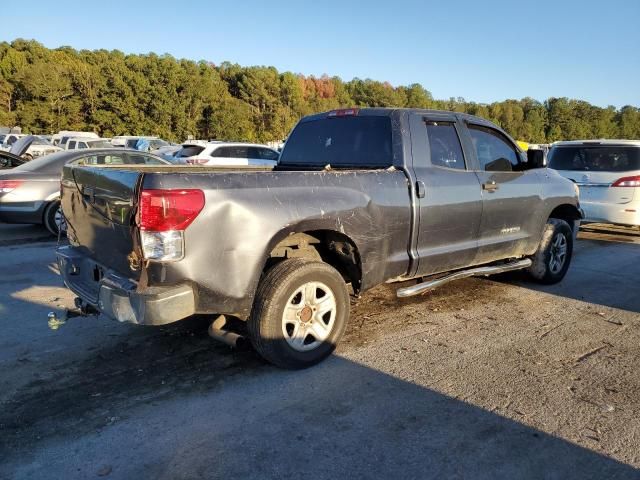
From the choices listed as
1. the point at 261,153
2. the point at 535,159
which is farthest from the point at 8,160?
the point at 535,159

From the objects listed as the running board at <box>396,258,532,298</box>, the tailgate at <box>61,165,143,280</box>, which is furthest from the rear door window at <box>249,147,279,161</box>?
the tailgate at <box>61,165,143,280</box>

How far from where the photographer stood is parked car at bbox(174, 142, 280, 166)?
16.7 metres

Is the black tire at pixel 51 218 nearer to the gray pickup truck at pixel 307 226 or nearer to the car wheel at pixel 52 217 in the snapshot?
the car wheel at pixel 52 217

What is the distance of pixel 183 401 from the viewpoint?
128 inches

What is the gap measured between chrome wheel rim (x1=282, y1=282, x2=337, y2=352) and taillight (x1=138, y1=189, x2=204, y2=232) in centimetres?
98

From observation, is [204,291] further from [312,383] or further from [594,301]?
[594,301]

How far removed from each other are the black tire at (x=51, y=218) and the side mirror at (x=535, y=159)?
24.6 ft

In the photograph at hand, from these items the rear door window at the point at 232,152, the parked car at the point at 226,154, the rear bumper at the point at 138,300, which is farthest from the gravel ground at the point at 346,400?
the rear door window at the point at 232,152

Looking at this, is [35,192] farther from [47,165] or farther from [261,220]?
[261,220]

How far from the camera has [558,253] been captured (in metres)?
6.12

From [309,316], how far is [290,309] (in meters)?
0.19

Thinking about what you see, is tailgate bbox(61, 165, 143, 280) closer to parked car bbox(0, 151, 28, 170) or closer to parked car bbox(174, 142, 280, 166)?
parked car bbox(0, 151, 28, 170)

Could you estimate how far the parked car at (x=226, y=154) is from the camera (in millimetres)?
16688

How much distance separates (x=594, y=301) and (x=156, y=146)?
93.8 ft
